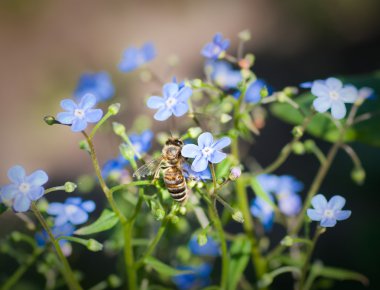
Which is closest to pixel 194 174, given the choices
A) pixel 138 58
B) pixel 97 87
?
pixel 138 58

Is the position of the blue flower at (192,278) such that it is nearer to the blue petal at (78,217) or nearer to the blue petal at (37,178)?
the blue petal at (78,217)

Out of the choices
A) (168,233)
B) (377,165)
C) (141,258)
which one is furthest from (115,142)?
(377,165)

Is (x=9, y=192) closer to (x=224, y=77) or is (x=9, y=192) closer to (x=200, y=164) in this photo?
(x=200, y=164)

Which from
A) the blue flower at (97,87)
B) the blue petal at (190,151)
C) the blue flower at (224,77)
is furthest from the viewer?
the blue flower at (97,87)

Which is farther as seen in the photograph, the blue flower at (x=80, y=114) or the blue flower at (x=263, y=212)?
the blue flower at (x=263, y=212)

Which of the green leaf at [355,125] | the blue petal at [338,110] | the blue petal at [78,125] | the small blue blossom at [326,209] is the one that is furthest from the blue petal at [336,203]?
the blue petal at [78,125]

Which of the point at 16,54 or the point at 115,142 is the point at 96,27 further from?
the point at 115,142
